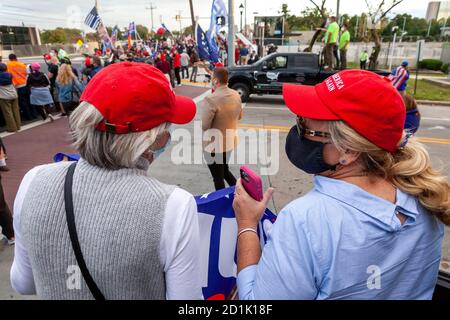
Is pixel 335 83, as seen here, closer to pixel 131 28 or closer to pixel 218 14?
pixel 218 14

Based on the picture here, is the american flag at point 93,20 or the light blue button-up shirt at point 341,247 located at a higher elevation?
the american flag at point 93,20

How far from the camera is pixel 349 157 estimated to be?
1.22 m

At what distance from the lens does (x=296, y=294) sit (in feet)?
3.63

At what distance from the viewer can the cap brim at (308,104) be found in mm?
1220

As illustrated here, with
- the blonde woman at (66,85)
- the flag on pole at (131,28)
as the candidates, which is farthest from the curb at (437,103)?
the flag on pole at (131,28)

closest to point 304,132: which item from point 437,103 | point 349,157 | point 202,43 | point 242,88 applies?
point 349,157

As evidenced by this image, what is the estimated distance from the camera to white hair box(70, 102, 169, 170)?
1143mm

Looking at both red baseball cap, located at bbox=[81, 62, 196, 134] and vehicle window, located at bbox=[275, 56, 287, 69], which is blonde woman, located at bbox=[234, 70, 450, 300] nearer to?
red baseball cap, located at bbox=[81, 62, 196, 134]

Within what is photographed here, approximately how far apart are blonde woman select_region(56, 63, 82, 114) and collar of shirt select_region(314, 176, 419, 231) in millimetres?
10623

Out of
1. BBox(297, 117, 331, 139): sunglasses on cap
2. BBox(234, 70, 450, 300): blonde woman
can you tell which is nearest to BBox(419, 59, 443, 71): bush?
BBox(234, 70, 450, 300): blonde woman

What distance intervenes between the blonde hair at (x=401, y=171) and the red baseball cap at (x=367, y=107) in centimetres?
3

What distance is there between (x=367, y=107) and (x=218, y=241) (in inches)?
48.1

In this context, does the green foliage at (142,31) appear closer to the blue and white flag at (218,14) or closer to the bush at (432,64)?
the bush at (432,64)
